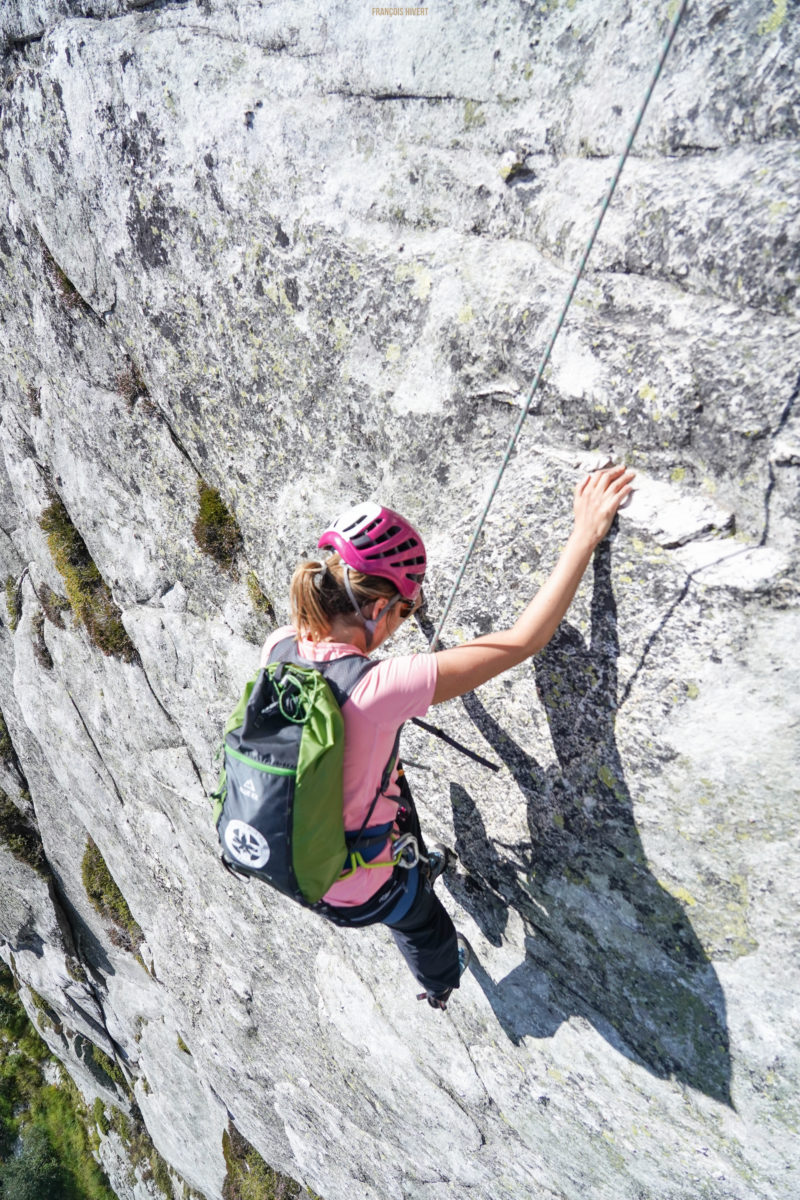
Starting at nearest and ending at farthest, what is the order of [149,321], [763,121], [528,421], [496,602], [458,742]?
[763,121] < [528,421] < [496,602] < [458,742] < [149,321]

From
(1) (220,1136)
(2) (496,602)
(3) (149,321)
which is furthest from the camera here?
(1) (220,1136)

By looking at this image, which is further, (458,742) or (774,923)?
(458,742)

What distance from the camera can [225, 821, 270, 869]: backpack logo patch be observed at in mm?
3801

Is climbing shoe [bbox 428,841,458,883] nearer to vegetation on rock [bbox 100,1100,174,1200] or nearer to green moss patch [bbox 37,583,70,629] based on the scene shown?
green moss patch [bbox 37,583,70,629]

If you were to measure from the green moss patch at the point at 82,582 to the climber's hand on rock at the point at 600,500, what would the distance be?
743 cm

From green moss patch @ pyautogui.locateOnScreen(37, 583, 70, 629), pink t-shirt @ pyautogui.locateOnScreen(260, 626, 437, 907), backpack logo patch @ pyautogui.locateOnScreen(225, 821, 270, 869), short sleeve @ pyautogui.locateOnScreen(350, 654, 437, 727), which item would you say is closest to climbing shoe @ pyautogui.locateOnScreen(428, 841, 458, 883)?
pink t-shirt @ pyautogui.locateOnScreen(260, 626, 437, 907)

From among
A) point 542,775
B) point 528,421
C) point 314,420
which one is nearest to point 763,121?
point 528,421

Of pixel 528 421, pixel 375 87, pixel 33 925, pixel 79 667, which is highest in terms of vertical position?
pixel 375 87

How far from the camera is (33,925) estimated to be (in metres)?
17.4

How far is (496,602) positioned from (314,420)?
214 cm

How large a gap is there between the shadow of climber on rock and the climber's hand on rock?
160 mm

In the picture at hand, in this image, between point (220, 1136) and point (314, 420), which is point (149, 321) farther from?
point (220, 1136)

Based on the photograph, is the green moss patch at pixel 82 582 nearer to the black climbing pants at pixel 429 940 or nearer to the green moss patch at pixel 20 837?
the black climbing pants at pixel 429 940

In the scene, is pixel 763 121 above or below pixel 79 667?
above
